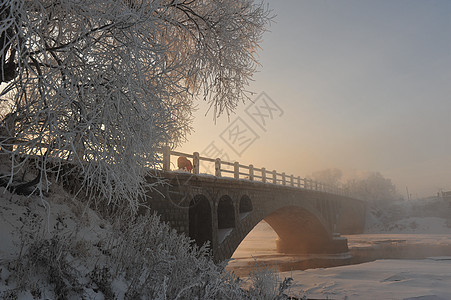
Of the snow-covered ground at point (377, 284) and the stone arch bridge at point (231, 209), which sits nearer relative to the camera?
the snow-covered ground at point (377, 284)

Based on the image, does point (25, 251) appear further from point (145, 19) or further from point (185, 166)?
point (185, 166)

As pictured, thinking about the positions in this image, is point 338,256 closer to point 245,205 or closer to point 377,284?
point 245,205

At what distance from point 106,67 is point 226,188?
979 centimetres

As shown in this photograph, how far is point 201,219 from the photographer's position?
503 inches

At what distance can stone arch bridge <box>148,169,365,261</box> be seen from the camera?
10539 millimetres

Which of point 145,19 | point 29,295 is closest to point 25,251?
point 29,295

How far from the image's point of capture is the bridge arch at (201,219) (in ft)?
41.3

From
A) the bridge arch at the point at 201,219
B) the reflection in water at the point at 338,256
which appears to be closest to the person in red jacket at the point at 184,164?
the bridge arch at the point at 201,219

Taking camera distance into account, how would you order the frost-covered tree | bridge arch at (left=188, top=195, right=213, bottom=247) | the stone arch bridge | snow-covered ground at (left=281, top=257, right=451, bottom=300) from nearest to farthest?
the frost-covered tree < snow-covered ground at (left=281, top=257, right=451, bottom=300) < the stone arch bridge < bridge arch at (left=188, top=195, right=213, bottom=247)

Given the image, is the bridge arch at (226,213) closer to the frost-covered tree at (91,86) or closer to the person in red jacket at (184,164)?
the person in red jacket at (184,164)

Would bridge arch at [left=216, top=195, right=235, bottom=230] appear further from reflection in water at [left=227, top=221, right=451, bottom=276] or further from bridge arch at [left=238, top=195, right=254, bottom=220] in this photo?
reflection in water at [left=227, top=221, right=451, bottom=276]

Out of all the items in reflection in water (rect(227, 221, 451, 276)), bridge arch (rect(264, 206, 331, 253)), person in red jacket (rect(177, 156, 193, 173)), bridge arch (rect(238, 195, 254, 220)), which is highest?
person in red jacket (rect(177, 156, 193, 173))

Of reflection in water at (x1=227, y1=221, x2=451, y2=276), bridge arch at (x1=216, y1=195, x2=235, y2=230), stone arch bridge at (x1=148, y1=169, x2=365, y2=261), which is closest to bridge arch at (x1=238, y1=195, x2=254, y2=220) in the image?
stone arch bridge at (x1=148, y1=169, x2=365, y2=261)

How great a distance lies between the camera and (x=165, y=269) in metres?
4.90
